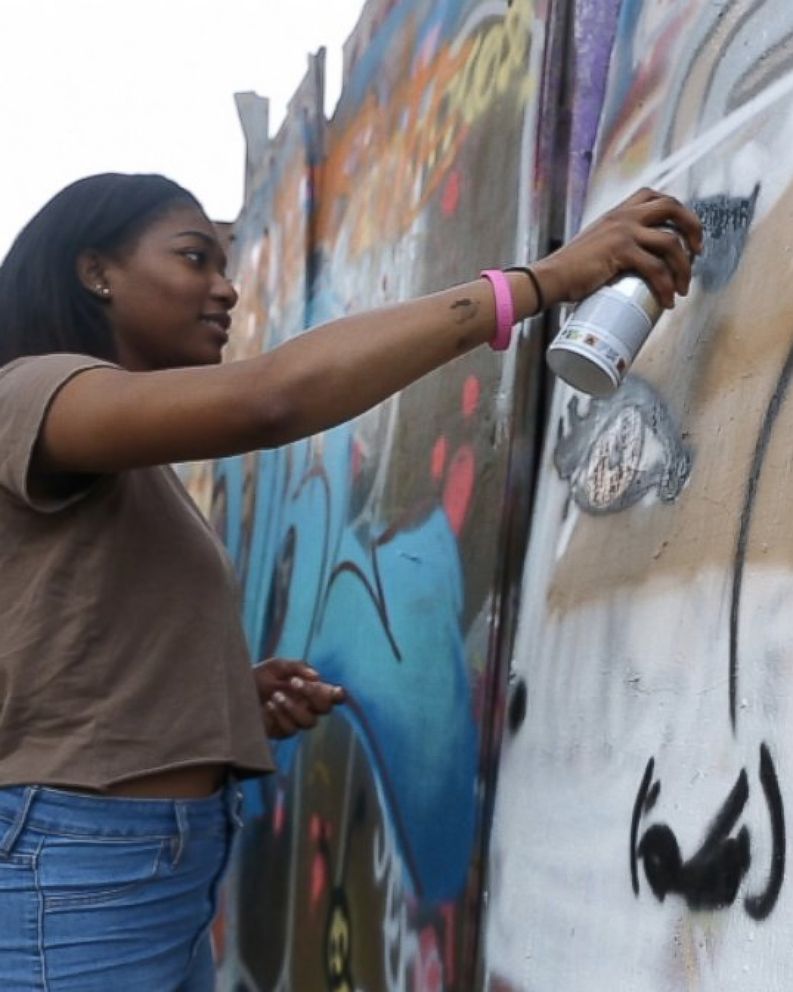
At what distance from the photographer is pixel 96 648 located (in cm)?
166

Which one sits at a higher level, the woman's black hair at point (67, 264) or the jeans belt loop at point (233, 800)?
the woman's black hair at point (67, 264)

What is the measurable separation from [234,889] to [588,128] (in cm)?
242

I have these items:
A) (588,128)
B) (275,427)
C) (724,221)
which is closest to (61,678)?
(275,427)

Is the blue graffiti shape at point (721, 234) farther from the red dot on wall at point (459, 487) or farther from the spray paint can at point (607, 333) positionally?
the red dot on wall at point (459, 487)

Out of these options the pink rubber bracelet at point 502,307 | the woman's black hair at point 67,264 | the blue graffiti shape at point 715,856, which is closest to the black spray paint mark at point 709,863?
the blue graffiti shape at point 715,856

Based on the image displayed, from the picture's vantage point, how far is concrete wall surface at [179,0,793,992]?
1.39 m

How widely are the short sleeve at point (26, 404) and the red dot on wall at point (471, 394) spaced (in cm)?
83

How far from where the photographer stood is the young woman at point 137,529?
143cm

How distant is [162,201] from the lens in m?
1.84

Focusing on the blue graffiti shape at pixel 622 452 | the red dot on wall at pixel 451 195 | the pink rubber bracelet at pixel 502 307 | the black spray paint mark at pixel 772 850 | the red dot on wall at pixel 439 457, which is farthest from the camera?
the red dot on wall at pixel 451 195

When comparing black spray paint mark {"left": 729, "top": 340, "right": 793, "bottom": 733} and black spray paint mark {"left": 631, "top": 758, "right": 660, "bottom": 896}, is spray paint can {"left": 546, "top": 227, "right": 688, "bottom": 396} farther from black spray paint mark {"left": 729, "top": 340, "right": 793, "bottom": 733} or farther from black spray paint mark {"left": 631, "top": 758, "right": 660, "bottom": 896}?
black spray paint mark {"left": 631, "top": 758, "right": 660, "bottom": 896}

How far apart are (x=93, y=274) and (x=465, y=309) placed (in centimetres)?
59

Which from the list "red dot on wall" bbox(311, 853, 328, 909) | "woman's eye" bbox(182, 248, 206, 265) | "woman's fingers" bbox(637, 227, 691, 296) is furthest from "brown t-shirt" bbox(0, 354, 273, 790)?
"red dot on wall" bbox(311, 853, 328, 909)

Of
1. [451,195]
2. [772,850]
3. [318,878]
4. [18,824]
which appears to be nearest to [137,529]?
[18,824]
